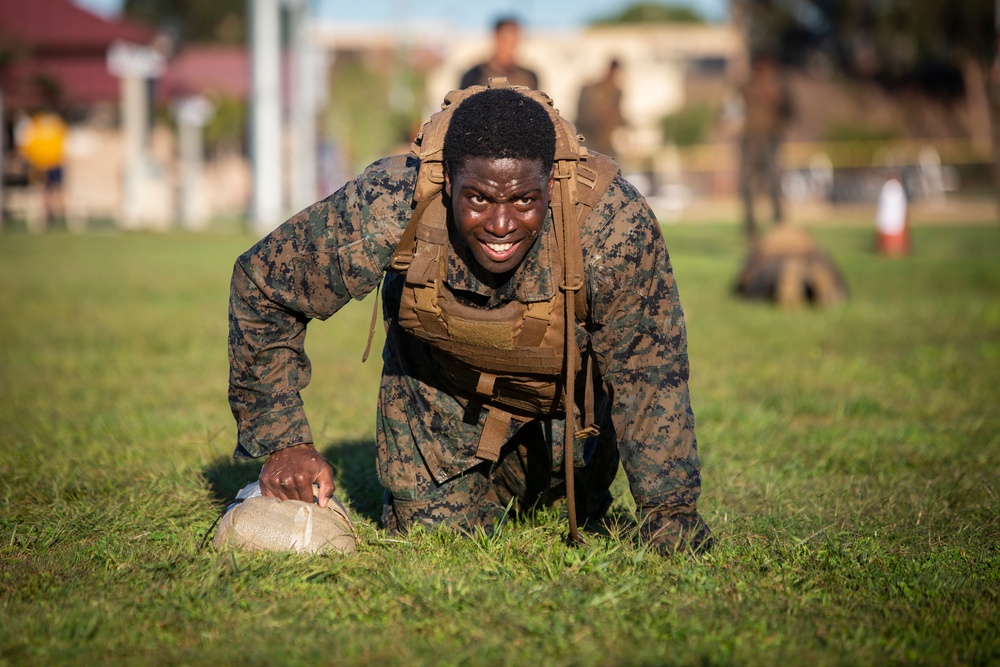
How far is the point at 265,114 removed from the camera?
20.4m

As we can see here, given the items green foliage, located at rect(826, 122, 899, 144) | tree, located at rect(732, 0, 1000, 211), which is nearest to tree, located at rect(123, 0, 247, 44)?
tree, located at rect(732, 0, 1000, 211)

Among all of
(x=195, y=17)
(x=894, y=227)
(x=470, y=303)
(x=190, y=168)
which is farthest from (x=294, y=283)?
(x=195, y=17)

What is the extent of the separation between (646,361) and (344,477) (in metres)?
1.76

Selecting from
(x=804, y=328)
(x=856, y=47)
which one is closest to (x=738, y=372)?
(x=804, y=328)

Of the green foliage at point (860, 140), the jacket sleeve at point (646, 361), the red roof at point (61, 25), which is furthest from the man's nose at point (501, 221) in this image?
the green foliage at point (860, 140)

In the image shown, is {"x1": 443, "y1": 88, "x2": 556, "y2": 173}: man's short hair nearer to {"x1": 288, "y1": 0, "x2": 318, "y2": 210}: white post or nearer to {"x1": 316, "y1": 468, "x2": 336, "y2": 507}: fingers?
{"x1": 316, "y1": 468, "x2": 336, "y2": 507}: fingers

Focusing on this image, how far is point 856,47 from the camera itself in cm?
4847

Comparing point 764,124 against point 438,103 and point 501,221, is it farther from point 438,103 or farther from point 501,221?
point 438,103

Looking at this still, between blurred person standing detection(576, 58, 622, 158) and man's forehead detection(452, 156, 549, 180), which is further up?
blurred person standing detection(576, 58, 622, 158)

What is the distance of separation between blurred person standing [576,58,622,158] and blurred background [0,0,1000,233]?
0.03 meters

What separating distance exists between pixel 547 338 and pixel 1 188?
2320 cm

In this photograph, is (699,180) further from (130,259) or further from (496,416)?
(496,416)

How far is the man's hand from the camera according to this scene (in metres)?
3.71

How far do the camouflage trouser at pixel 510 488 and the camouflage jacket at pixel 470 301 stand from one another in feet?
1.39
